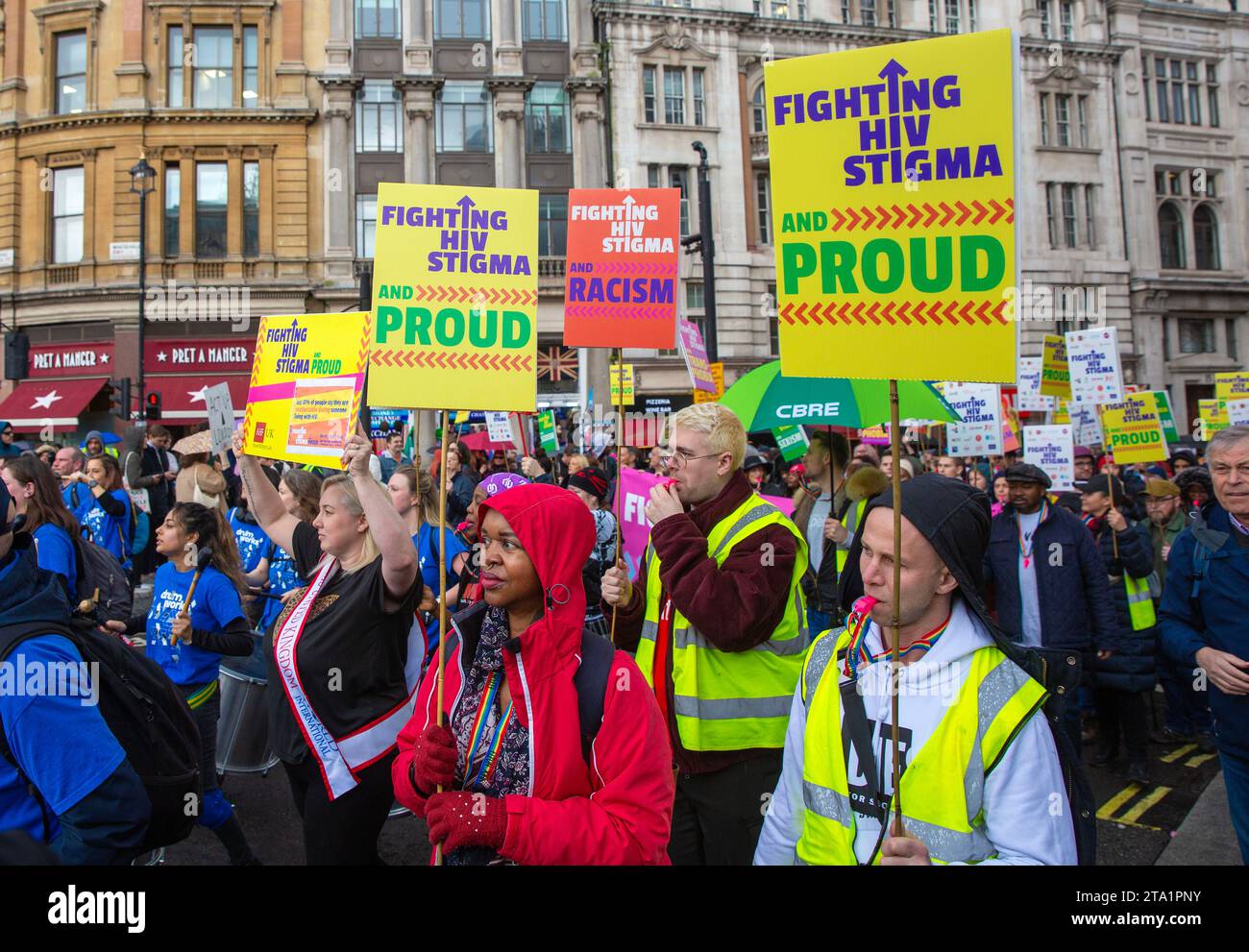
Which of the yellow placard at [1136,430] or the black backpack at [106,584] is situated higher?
the yellow placard at [1136,430]

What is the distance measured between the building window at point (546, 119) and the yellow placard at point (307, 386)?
27.9 m

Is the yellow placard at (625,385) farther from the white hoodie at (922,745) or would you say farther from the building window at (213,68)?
the building window at (213,68)

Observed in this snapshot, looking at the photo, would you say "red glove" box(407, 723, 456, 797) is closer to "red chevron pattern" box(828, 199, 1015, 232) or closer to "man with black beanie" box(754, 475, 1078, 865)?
"man with black beanie" box(754, 475, 1078, 865)

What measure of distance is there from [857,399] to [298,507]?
3740mm

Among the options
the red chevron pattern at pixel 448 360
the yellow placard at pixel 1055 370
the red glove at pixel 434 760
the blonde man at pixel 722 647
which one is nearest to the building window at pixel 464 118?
the yellow placard at pixel 1055 370

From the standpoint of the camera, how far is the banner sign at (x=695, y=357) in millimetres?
8125

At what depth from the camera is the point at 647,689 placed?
2.41 m

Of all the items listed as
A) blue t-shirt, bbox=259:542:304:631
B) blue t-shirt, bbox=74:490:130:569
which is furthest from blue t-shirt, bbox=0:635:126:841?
blue t-shirt, bbox=74:490:130:569

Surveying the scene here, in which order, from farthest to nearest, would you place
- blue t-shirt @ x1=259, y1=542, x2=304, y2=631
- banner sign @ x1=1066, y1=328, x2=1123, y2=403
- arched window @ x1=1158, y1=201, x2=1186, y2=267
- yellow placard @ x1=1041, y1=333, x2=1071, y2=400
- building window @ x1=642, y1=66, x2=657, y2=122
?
arched window @ x1=1158, y1=201, x2=1186, y2=267
building window @ x1=642, y1=66, x2=657, y2=122
yellow placard @ x1=1041, y1=333, x2=1071, y2=400
banner sign @ x1=1066, y1=328, x2=1123, y2=403
blue t-shirt @ x1=259, y1=542, x2=304, y2=631

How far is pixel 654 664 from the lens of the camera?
3.50 m

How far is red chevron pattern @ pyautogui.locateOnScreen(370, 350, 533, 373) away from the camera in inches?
152

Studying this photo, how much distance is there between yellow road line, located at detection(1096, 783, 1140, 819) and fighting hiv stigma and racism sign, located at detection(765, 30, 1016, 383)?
441cm

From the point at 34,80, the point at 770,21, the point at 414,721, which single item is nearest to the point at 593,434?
the point at 414,721

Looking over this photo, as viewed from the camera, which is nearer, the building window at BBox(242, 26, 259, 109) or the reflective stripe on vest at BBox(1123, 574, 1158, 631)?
the reflective stripe on vest at BBox(1123, 574, 1158, 631)
